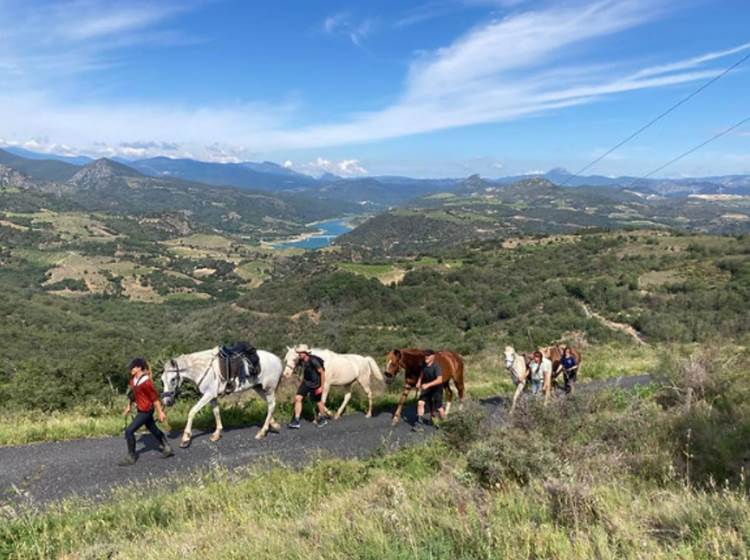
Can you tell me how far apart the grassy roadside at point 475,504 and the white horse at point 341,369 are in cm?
298

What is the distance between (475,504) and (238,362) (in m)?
5.84

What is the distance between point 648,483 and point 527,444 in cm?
139

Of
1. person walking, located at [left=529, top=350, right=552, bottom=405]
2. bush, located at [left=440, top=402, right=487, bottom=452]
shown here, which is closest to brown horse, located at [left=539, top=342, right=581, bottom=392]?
person walking, located at [left=529, top=350, right=552, bottom=405]

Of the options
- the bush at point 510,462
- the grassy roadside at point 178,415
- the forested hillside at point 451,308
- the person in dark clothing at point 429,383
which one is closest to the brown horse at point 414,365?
the person in dark clothing at point 429,383

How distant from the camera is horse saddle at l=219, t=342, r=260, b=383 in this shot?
29.0 feet

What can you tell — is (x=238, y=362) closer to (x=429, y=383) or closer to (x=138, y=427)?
(x=138, y=427)

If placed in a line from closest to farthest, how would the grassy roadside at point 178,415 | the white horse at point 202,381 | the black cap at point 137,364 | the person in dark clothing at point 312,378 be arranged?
the black cap at point 137,364 → the white horse at point 202,381 → the grassy roadside at point 178,415 → the person in dark clothing at point 312,378

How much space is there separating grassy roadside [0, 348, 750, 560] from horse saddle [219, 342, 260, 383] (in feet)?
7.36

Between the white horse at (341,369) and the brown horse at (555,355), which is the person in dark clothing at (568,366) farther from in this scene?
the white horse at (341,369)

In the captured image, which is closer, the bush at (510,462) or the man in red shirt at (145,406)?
the bush at (510,462)

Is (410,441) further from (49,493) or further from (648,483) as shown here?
(49,493)

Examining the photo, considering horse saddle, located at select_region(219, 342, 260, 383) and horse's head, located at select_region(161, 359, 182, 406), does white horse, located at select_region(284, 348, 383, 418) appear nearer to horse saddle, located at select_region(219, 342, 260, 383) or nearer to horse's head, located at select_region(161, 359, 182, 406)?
horse saddle, located at select_region(219, 342, 260, 383)

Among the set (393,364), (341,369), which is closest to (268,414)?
(341,369)

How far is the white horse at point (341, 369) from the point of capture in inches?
395
